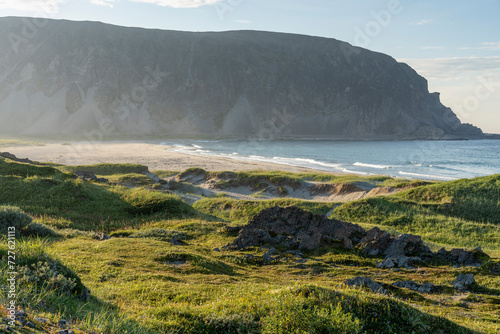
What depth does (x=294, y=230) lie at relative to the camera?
65.8ft

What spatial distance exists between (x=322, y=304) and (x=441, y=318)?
274 centimetres

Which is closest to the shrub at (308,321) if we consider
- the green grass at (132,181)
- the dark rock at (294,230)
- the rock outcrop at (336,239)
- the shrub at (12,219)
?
the rock outcrop at (336,239)

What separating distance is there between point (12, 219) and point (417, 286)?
1631 centimetres

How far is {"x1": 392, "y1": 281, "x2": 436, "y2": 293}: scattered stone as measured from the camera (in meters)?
12.3

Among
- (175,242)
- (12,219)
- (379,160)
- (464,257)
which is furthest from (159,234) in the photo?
(379,160)

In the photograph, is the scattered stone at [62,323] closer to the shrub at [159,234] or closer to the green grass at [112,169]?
the shrub at [159,234]

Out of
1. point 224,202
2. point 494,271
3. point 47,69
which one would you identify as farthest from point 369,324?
point 47,69

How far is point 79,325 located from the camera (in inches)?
231

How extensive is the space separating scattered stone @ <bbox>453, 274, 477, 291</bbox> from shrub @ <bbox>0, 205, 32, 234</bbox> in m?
17.3

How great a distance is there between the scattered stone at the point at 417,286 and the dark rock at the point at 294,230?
5566 mm

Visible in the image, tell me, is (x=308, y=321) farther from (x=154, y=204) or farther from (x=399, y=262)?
(x=154, y=204)

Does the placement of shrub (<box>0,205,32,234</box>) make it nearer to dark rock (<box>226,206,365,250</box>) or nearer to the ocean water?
dark rock (<box>226,206,365,250</box>)

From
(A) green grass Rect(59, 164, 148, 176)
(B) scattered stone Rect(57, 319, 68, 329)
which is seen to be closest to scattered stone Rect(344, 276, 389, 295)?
(B) scattered stone Rect(57, 319, 68, 329)

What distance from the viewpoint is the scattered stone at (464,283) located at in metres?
12.5
